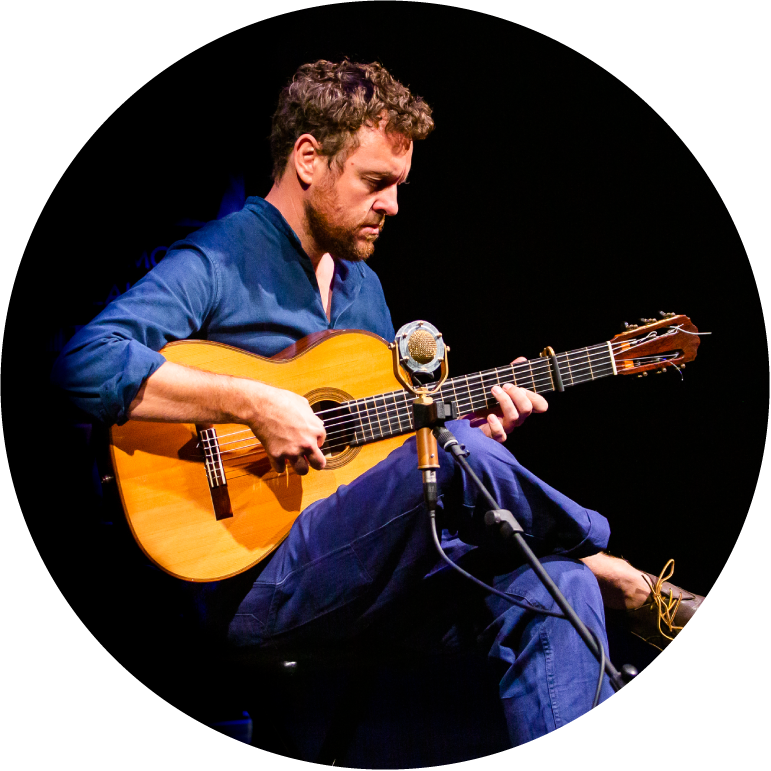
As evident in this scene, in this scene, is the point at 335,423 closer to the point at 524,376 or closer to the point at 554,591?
the point at 524,376

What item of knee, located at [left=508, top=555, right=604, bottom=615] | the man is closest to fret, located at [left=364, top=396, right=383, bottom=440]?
the man

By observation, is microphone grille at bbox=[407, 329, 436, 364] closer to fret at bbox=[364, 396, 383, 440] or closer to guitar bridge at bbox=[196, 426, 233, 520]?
fret at bbox=[364, 396, 383, 440]

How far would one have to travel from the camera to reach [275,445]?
1.67m

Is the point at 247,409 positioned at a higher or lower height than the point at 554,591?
higher

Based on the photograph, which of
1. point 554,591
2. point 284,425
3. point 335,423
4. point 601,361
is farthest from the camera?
point 601,361

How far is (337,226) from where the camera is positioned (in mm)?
1844

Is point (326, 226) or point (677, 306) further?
point (677, 306)

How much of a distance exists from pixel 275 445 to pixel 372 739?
0.79m

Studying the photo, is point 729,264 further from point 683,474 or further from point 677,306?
point 683,474

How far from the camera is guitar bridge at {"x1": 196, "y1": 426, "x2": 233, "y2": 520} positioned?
5.45 feet

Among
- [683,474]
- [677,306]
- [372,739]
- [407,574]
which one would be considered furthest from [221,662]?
[677,306]

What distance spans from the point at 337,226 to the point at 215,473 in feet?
2.32

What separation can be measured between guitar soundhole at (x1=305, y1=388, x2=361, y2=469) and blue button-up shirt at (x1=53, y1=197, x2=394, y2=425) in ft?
0.55

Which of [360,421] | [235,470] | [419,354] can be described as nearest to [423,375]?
[419,354]
